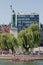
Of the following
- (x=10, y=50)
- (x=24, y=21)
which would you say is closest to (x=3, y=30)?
(x=24, y=21)

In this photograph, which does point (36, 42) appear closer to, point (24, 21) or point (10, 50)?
point (10, 50)

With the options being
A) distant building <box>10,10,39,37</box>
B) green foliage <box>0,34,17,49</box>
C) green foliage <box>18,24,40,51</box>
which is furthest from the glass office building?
green foliage <box>18,24,40,51</box>

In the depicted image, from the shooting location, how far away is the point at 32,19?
286ft

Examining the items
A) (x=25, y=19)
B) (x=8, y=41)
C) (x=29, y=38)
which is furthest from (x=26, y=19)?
(x=29, y=38)

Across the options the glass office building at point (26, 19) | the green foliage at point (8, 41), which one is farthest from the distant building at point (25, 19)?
the green foliage at point (8, 41)

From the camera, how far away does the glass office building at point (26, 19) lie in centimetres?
8669

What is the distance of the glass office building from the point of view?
86.7 metres

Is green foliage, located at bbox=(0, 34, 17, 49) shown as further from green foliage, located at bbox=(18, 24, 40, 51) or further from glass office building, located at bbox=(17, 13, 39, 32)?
glass office building, located at bbox=(17, 13, 39, 32)

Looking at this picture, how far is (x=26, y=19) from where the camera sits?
88.2m

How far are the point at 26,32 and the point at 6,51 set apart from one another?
4.86m

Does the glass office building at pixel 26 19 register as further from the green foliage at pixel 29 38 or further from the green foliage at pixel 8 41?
the green foliage at pixel 29 38

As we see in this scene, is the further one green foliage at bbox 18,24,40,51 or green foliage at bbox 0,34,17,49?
green foliage at bbox 0,34,17,49

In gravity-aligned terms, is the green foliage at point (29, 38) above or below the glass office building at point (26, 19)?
below

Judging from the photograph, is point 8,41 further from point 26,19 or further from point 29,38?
point 26,19
